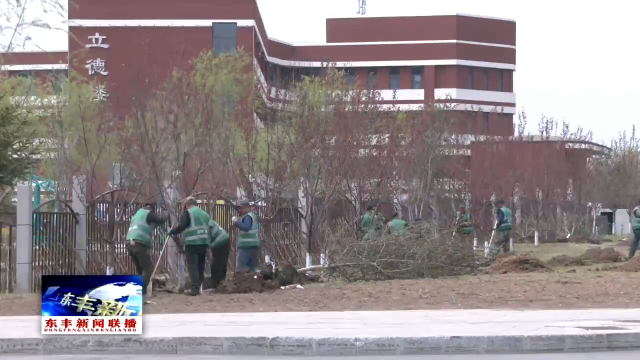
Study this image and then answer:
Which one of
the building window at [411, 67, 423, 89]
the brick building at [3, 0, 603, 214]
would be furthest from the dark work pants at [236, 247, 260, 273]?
the building window at [411, 67, 423, 89]

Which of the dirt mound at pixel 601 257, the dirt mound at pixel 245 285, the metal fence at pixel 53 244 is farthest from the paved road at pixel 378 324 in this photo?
the dirt mound at pixel 601 257

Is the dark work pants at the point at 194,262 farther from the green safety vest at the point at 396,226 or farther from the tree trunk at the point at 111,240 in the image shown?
the green safety vest at the point at 396,226

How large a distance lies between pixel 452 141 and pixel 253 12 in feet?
77.2

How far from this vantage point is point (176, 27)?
60.1 meters

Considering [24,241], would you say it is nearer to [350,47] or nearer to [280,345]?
[280,345]

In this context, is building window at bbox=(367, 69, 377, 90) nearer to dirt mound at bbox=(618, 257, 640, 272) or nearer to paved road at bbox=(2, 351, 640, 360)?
dirt mound at bbox=(618, 257, 640, 272)

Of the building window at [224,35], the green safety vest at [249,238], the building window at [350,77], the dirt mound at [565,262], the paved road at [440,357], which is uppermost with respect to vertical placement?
the building window at [224,35]

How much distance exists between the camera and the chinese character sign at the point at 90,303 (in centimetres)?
1133

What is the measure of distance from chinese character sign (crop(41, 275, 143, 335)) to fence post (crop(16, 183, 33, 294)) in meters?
8.27

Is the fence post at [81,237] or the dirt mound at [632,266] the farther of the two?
the dirt mound at [632,266]

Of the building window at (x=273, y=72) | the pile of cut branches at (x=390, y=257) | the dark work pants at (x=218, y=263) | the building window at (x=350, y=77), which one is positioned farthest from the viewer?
the building window at (x=273, y=72)

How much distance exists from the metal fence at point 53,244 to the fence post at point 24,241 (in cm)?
23

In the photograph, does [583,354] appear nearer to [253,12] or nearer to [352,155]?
[352,155]

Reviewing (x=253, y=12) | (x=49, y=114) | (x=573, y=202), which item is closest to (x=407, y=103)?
(x=253, y=12)
